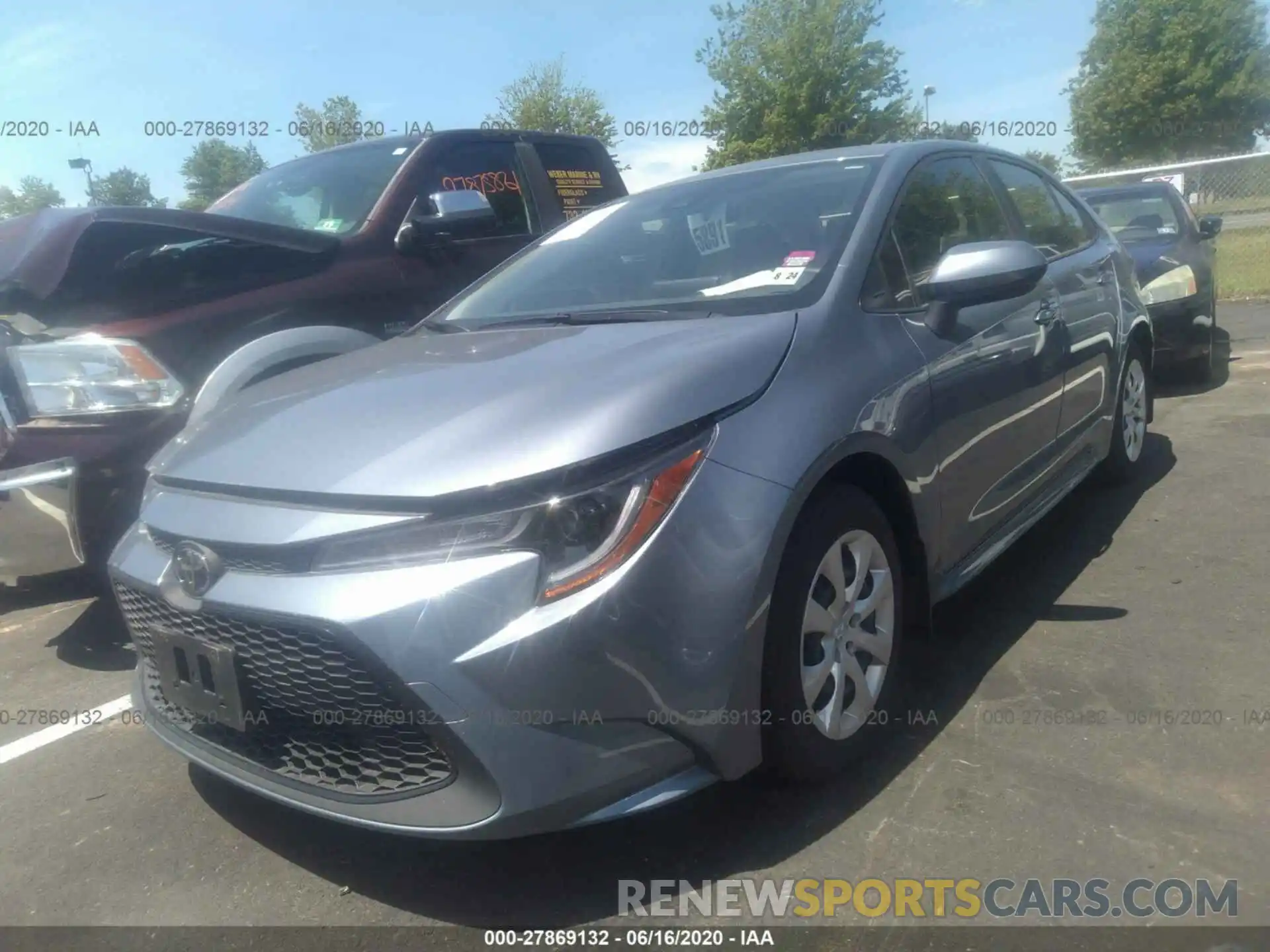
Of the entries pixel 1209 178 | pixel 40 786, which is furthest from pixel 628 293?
pixel 1209 178

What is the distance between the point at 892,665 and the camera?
269 centimetres

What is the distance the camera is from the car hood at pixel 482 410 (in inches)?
78.1

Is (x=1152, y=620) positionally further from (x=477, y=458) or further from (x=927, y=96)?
(x=927, y=96)

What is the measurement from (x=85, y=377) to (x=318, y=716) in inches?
75.3

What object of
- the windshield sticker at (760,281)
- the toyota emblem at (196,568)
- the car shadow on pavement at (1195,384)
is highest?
the windshield sticker at (760,281)

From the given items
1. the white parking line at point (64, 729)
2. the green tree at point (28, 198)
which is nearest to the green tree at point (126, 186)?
the green tree at point (28, 198)

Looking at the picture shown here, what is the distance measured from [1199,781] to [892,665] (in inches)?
30.0

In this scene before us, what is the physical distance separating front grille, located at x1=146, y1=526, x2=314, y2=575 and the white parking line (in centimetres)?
126

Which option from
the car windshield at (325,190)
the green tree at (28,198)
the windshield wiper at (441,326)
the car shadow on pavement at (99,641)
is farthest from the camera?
the green tree at (28,198)

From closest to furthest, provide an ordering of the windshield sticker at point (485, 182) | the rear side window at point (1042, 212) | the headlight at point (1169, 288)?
the rear side window at point (1042, 212) < the windshield sticker at point (485, 182) < the headlight at point (1169, 288)

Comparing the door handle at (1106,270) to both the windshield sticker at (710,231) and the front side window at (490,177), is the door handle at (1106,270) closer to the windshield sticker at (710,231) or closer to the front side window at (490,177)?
the windshield sticker at (710,231)

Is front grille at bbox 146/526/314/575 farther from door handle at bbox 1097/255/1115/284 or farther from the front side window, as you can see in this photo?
door handle at bbox 1097/255/1115/284

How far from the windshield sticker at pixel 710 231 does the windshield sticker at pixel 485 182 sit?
1.76 meters

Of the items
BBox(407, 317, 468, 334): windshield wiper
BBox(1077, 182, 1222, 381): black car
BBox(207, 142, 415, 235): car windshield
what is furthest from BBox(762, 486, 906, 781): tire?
BBox(1077, 182, 1222, 381): black car
